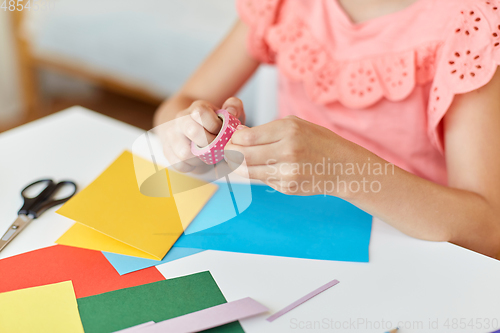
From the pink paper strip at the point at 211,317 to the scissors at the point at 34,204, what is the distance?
8.9 inches

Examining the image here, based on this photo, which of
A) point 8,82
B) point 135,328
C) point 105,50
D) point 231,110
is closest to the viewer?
point 135,328

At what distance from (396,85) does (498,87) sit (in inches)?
5.3

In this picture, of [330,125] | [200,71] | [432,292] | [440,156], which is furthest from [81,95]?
[432,292]

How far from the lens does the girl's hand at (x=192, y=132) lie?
486 millimetres

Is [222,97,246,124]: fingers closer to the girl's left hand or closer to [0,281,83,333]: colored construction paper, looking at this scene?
the girl's left hand

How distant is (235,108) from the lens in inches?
20.7

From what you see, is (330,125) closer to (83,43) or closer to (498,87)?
(498,87)

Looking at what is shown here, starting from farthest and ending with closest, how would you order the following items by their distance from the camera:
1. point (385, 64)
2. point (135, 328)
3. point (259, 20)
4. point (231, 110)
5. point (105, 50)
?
point (105, 50)
point (259, 20)
point (385, 64)
point (231, 110)
point (135, 328)

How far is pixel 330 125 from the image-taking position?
2.49ft

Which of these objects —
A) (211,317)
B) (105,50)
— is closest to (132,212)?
(211,317)

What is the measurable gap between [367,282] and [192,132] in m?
0.24

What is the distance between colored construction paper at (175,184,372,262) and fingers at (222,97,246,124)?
0.10 meters

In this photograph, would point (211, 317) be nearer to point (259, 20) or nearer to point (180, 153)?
point (180, 153)

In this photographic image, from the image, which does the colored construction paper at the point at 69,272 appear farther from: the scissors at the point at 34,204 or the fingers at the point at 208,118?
the fingers at the point at 208,118
